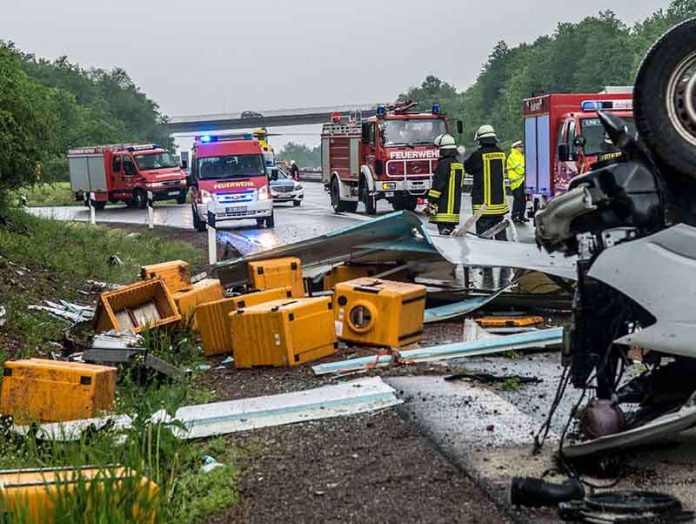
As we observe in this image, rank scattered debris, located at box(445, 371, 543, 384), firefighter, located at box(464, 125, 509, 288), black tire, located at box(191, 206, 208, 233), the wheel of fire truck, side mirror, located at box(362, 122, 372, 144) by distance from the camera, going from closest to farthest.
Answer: scattered debris, located at box(445, 371, 543, 384), firefighter, located at box(464, 125, 509, 288), black tire, located at box(191, 206, 208, 233), side mirror, located at box(362, 122, 372, 144), the wheel of fire truck

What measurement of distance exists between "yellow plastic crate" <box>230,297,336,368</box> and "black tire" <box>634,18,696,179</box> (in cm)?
372

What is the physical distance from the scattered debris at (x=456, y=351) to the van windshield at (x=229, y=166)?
57.8 ft

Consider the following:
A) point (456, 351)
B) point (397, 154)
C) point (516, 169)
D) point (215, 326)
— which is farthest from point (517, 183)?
point (456, 351)

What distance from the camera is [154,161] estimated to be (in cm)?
4094

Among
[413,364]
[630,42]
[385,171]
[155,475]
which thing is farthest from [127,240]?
[630,42]

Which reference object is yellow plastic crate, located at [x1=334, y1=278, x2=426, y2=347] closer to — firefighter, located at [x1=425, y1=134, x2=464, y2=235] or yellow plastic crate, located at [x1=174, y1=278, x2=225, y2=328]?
yellow plastic crate, located at [x1=174, y1=278, x2=225, y2=328]

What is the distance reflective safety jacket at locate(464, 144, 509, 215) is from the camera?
13.7 m

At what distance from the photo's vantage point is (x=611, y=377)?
5.45m

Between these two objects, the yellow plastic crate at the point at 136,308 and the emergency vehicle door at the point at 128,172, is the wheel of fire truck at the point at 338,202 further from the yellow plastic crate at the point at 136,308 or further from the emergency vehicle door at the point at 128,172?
the yellow plastic crate at the point at 136,308

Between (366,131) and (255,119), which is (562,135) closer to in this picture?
(366,131)

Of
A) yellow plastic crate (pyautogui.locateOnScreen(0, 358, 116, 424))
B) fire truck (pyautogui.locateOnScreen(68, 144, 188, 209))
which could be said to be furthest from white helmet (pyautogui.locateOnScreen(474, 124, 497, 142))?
fire truck (pyautogui.locateOnScreen(68, 144, 188, 209))

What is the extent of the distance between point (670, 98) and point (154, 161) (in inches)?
1451

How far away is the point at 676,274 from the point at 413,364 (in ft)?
11.1

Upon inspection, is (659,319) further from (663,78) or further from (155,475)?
(155,475)
